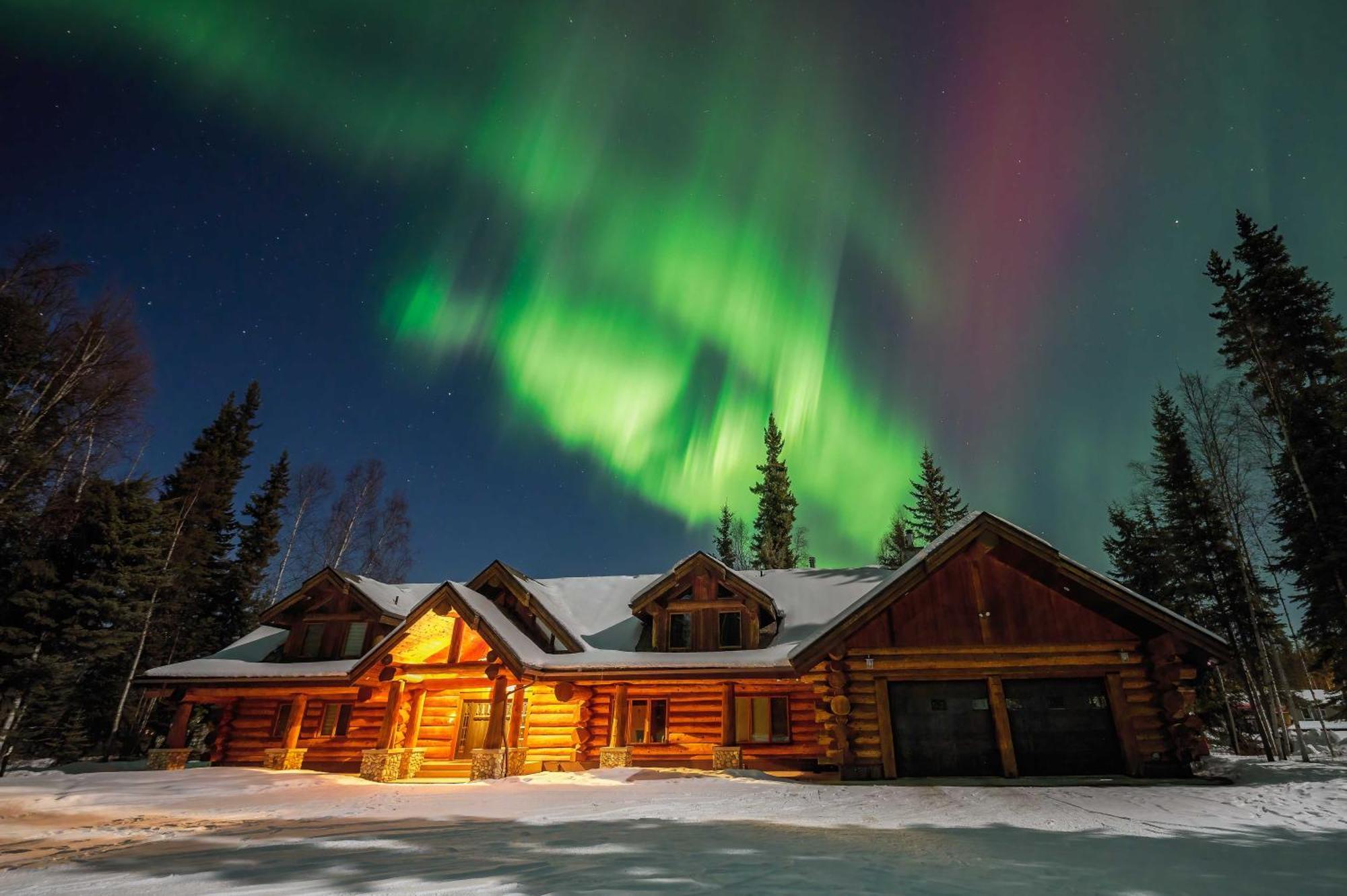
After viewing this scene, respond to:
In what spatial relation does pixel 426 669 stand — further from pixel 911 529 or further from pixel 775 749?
pixel 911 529

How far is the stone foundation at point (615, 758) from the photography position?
59.5 feet

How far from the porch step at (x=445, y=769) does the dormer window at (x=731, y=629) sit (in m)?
8.92

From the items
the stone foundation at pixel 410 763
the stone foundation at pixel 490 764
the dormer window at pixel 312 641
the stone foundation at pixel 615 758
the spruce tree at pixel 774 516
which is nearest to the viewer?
the stone foundation at pixel 490 764

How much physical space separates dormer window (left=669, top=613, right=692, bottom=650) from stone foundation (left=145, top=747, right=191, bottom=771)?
1669 centimetres

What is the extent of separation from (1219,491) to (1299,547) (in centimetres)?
302

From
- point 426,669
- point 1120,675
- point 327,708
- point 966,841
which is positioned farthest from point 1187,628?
point 327,708

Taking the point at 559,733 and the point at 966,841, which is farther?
the point at 559,733

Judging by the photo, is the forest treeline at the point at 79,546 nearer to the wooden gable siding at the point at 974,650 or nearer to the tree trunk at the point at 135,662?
the tree trunk at the point at 135,662

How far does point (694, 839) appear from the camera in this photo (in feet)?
24.3

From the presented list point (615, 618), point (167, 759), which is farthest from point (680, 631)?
point (167, 759)

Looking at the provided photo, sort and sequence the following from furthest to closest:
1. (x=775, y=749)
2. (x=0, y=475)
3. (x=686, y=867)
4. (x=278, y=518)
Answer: (x=278, y=518) → (x=0, y=475) → (x=775, y=749) → (x=686, y=867)

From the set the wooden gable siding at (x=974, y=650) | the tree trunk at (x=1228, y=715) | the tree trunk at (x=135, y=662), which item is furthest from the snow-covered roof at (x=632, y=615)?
the tree trunk at (x=1228, y=715)

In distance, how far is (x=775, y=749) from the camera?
1864 centimetres

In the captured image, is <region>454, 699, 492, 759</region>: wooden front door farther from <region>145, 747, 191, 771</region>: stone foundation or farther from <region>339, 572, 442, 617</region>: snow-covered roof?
<region>145, 747, 191, 771</region>: stone foundation
